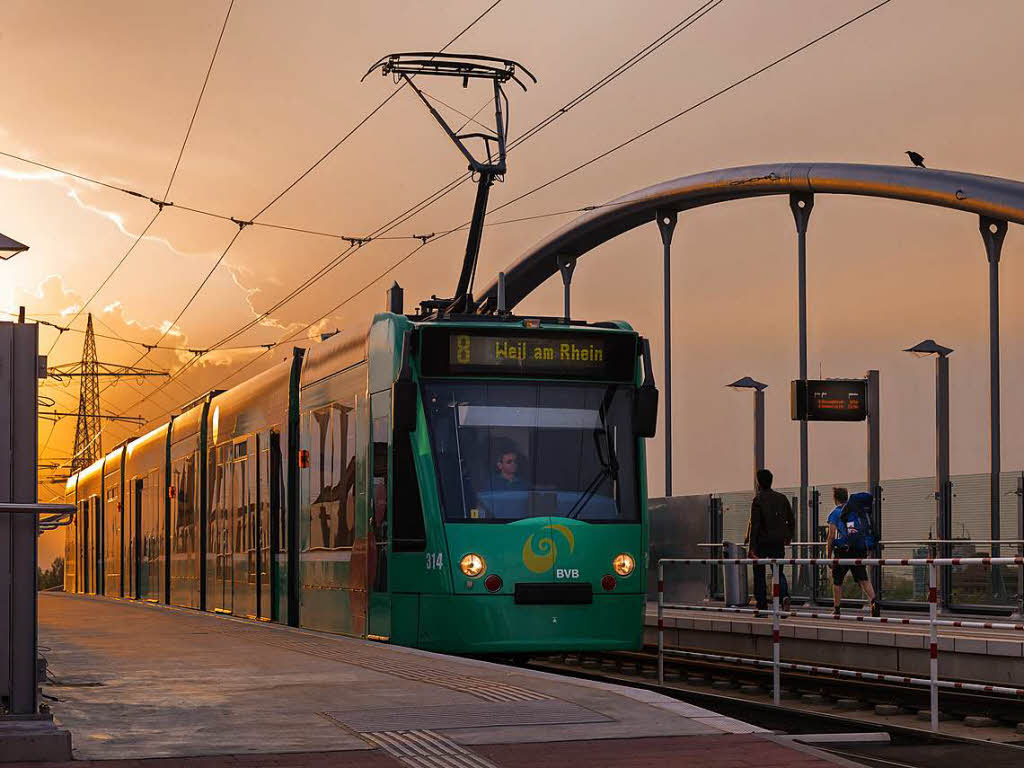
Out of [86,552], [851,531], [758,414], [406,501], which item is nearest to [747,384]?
[758,414]

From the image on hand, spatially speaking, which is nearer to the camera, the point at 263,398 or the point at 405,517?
the point at 405,517

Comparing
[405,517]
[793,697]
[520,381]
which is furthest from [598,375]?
[793,697]

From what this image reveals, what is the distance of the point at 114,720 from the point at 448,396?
21.4ft

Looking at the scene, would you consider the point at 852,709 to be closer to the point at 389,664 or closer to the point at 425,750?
the point at 389,664

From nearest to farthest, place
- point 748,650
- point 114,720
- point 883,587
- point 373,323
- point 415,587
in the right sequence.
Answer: point 114,720 < point 415,587 < point 373,323 < point 748,650 < point 883,587

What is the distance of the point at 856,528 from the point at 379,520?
A: 23.1ft

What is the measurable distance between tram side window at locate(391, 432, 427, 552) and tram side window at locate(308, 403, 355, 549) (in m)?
1.54

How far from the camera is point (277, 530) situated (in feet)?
65.6

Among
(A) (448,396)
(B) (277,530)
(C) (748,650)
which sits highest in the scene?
(A) (448,396)

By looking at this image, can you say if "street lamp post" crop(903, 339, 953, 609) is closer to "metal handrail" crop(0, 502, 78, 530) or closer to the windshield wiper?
the windshield wiper

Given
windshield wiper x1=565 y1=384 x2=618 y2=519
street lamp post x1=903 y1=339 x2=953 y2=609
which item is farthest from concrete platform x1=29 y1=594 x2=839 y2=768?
street lamp post x1=903 y1=339 x2=953 y2=609

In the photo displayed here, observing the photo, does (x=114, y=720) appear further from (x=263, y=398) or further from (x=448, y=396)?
(x=263, y=398)

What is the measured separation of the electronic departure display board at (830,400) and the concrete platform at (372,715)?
40.1ft

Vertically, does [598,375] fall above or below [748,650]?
above
